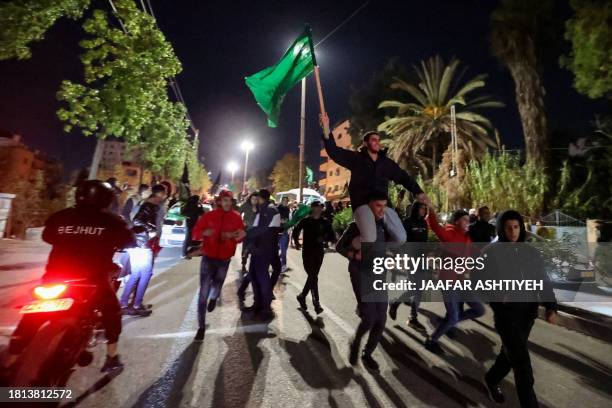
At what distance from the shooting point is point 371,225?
3.76 m

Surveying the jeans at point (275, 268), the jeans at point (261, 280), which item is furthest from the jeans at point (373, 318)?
the jeans at point (275, 268)

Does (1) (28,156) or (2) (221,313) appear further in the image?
(1) (28,156)

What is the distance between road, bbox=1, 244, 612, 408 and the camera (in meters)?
3.10

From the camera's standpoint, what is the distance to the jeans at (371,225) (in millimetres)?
3738

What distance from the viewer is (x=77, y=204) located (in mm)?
3117

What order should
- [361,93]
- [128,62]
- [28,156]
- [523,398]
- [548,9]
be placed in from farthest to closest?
[361,93], [28,156], [548,9], [128,62], [523,398]

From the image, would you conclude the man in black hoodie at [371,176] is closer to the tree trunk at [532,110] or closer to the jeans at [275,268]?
the jeans at [275,268]

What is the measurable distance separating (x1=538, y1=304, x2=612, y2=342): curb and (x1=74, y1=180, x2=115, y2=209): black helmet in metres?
6.46

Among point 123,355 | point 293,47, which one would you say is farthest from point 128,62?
point 123,355

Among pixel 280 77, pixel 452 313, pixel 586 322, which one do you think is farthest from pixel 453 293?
pixel 280 77

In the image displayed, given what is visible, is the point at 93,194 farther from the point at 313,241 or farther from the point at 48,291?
the point at 313,241

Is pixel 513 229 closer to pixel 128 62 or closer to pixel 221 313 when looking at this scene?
pixel 221 313

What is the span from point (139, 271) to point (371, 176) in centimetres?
391

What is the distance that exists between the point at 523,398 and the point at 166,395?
9.88 feet
